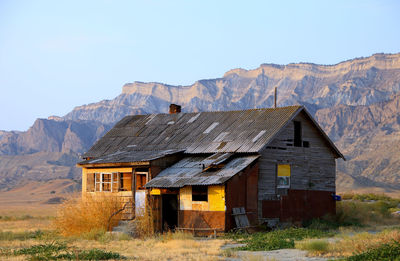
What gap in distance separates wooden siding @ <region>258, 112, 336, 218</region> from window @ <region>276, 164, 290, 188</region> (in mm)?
222

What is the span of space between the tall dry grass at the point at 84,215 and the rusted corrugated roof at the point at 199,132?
5077 mm

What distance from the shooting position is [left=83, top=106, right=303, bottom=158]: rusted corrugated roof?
28.9m

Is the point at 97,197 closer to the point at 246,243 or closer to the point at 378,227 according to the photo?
the point at 246,243

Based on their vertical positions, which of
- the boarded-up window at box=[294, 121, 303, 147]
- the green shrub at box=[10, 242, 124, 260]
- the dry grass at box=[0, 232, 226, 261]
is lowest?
the dry grass at box=[0, 232, 226, 261]

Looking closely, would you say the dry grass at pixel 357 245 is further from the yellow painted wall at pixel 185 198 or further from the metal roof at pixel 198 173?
the yellow painted wall at pixel 185 198

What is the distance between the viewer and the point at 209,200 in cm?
2600

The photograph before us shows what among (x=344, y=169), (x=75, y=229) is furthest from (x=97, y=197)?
(x=344, y=169)

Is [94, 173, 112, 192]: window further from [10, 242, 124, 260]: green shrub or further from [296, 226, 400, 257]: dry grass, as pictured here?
[296, 226, 400, 257]: dry grass

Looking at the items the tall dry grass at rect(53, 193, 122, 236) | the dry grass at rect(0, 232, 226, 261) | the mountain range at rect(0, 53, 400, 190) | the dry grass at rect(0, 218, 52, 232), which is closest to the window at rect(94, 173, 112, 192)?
the tall dry grass at rect(53, 193, 122, 236)

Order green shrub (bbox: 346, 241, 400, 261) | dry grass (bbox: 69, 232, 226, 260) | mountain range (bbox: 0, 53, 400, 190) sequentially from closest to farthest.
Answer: green shrub (bbox: 346, 241, 400, 261) → dry grass (bbox: 69, 232, 226, 260) → mountain range (bbox: 0, 53, 400, 190)

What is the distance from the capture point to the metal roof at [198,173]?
25.7 metres

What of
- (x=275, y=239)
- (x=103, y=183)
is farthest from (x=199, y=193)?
(x=103, y=183)

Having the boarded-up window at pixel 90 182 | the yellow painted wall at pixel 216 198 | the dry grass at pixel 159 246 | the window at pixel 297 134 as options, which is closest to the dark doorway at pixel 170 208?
the yellow painted wall at pixel 216 198

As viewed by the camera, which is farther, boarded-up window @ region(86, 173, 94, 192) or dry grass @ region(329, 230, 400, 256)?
boarded-up window @ region(86, 173, 94, 192)
